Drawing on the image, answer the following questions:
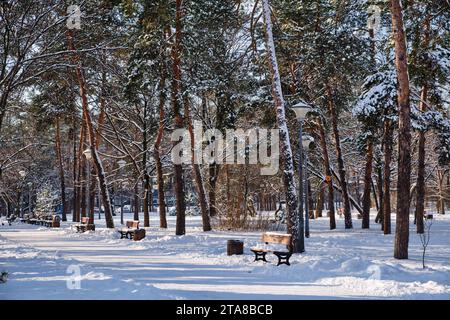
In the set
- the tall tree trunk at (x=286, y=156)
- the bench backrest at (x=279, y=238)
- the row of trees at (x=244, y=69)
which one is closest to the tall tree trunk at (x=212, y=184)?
the row of trees at (x=244, y=69)

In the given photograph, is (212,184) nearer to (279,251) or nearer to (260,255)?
(260,255)

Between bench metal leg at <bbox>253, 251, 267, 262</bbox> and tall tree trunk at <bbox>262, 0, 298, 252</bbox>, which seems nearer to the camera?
bench metal leg at <bbox>253, 251, 267, 262</bbox>

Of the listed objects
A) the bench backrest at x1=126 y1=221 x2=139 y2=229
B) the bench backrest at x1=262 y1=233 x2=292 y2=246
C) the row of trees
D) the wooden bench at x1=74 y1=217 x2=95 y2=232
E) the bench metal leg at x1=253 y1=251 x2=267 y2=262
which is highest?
the row of trees

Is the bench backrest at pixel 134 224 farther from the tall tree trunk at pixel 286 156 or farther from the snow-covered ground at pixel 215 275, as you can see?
the tall tree trunk at pixel 286 156

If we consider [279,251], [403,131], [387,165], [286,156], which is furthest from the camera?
[387,165]

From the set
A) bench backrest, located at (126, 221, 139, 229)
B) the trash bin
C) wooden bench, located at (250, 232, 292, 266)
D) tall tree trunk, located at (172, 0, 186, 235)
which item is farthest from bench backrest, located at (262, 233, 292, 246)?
bench backrest, located at (126, 221, 139, 229)

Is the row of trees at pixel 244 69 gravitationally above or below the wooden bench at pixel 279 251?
above

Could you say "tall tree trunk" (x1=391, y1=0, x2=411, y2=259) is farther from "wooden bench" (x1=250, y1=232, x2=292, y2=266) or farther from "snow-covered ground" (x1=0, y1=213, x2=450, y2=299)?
"wooden bench" (x1=250, y1=232, x2=292, y2=266)

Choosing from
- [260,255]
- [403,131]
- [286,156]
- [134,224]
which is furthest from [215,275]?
[134,224]

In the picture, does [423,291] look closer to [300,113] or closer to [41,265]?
[300,113]

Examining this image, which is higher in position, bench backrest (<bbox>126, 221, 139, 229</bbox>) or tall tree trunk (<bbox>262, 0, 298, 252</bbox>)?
tall tree trunk (<bbox>262, 0, 298, 252</bbox>)

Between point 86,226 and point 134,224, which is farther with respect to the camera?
point 86,226

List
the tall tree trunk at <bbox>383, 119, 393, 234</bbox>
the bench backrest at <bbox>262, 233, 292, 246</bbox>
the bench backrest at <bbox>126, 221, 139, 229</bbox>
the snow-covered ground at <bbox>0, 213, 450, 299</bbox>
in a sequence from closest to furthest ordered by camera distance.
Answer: the snow-covered ground at <bbox>0, 213, 450, 299</bbox>, the bench backrest at <bbox>262, 233, 292, 246</bbox>, the tall tree trunk at <bbox>383, 119, 393, 234</bbox>, the bench backrest at <bbox>126, 221, 139, 229</bbox>
